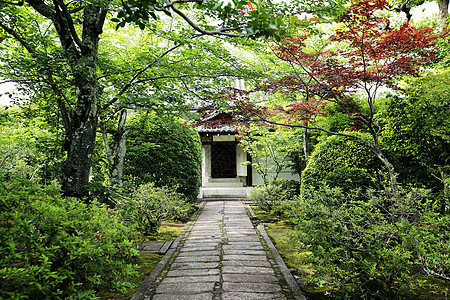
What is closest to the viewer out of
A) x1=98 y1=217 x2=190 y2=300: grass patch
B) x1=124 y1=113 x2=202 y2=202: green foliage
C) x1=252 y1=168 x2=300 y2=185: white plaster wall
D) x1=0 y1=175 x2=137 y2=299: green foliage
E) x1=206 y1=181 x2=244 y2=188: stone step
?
x1=0 y1=175 x2=137 y2=299: green foliage

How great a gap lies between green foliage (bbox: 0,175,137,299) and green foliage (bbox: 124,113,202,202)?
228 inches

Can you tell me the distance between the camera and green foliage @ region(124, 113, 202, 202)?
28.7 feet

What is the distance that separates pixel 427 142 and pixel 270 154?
7006 millimetres

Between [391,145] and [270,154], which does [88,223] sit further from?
[270,154]

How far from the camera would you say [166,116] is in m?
5.69

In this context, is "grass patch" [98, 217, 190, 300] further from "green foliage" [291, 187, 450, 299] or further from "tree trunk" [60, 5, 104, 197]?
"green foliage" [291, 187, 450, 299]

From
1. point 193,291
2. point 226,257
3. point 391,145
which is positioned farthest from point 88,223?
point 391,145

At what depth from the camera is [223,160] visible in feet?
57.8

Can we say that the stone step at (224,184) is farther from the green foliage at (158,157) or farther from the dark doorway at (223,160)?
the green foliage at (158,157)

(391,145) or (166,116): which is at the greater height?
(166,116)

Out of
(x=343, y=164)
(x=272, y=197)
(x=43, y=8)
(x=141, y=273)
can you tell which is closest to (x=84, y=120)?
(x=43, y=8)

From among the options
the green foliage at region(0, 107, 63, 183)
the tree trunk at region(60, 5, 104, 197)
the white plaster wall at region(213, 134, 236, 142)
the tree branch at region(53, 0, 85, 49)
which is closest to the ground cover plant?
the tree trunk at region(60, 5, 104, 197)

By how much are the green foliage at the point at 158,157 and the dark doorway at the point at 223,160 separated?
806 cm

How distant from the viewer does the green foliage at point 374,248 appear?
2.73 metres
